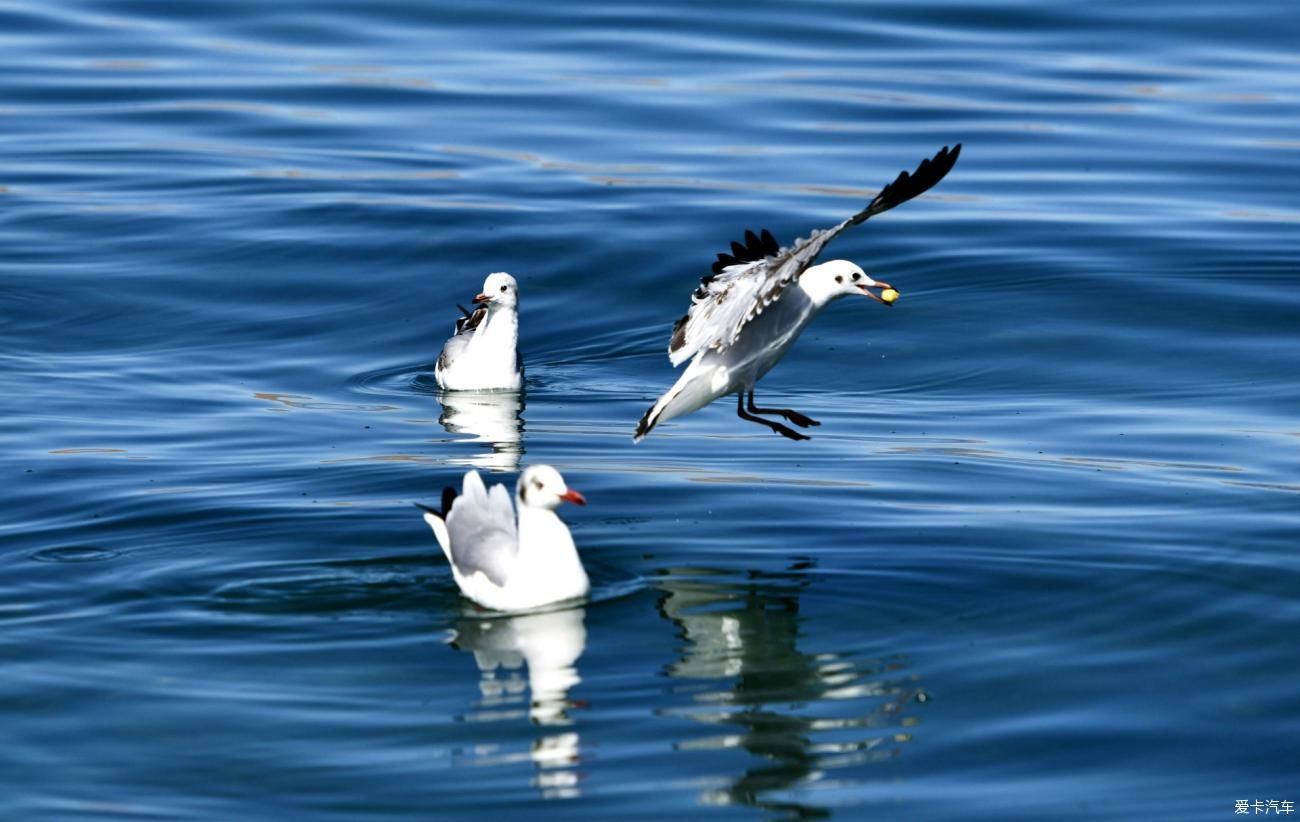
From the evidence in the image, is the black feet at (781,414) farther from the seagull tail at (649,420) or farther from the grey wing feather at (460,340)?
the grey wing feather at (460,340)

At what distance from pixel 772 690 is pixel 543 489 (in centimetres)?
162

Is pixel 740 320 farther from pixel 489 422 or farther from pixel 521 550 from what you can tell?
pixel 489 422

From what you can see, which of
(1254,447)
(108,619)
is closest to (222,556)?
(108,619)

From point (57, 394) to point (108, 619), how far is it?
22.1 ft

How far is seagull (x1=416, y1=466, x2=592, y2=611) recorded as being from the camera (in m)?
10.7

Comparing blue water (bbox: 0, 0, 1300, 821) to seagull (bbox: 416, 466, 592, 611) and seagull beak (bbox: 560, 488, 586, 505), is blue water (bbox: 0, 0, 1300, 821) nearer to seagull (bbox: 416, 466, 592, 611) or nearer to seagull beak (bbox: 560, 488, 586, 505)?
seagull (bbox: 416, 466, 592, 611)

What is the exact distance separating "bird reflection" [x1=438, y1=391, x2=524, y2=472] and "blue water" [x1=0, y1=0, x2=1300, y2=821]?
0.11m

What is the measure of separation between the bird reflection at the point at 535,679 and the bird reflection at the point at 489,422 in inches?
148

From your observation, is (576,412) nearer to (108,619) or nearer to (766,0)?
(108,619)

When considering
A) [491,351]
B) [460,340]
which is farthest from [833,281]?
[460,340]

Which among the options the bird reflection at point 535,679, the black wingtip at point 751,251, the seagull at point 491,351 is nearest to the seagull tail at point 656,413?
the black wingtip at point 751,251

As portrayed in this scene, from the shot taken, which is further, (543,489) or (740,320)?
(740,320)

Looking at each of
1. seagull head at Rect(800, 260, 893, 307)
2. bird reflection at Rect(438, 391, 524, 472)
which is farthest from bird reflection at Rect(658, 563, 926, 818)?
bird reflection at Rect(438, 391, 524, 472)

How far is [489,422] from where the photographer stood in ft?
53.8
